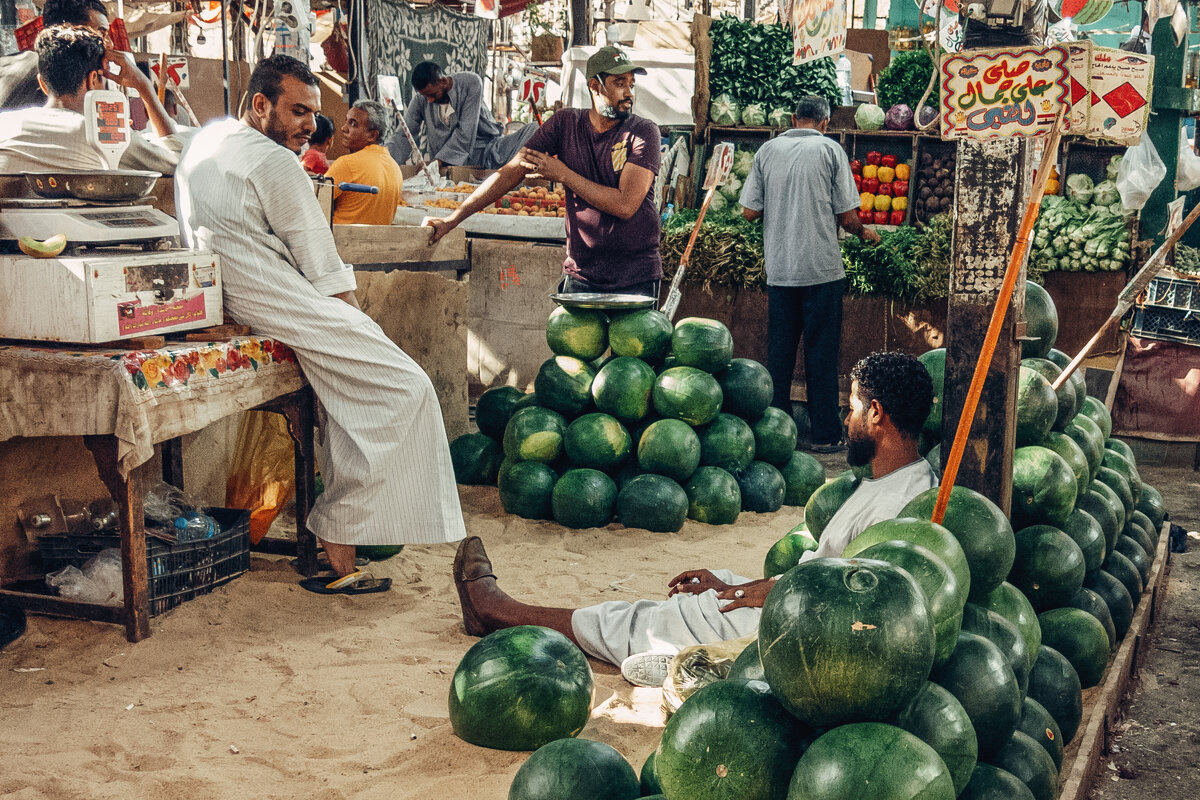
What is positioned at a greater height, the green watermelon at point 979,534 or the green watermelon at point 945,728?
the green watermelon at point 979,534

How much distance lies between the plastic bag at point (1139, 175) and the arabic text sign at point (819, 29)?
233cm

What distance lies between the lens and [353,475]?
4.32 meters

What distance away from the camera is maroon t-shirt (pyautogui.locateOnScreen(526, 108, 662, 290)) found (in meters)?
5.65

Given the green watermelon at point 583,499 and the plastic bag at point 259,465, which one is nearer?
the plastic bag at point 259,465

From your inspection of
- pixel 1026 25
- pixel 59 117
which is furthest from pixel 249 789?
pixel 1026 25

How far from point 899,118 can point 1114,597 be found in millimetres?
6311

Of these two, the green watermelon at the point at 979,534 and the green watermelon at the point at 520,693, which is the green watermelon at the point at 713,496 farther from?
the green watermelon at the point at 979,534

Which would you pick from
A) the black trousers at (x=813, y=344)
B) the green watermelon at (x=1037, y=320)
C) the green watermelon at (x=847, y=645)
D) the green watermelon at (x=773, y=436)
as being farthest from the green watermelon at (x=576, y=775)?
the black trousers at (x=813, y=344)

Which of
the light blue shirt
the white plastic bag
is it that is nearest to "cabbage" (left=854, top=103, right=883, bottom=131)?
the light blue shirt

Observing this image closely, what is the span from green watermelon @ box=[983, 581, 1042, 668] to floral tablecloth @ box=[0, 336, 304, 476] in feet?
8.74

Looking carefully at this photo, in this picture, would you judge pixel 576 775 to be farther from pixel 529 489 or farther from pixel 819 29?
pixel 819 29

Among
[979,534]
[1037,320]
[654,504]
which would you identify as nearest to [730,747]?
[979,534]

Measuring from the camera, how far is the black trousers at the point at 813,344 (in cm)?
737

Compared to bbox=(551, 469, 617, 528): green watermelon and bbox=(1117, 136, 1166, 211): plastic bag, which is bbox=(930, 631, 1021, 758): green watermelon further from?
bbox=(1117, 136, 1166, 211): plastic bag
